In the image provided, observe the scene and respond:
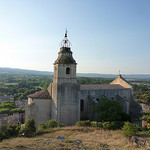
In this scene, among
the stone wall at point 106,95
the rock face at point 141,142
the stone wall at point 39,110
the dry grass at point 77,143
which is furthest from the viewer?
the stone wall at point 106,95

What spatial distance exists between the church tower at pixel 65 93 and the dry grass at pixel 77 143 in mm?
4666

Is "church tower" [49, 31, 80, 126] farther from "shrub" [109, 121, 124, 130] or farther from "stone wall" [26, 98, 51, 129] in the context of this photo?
"shrub" [109, 121, 124, 130]

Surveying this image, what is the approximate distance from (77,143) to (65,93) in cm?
1108

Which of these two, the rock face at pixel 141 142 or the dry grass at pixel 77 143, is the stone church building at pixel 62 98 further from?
the rock face at pixel 141 142

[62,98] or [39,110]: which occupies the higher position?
[62,98]

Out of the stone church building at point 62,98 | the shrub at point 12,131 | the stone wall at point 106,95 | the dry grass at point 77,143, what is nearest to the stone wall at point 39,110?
the stone church building at point 62,98

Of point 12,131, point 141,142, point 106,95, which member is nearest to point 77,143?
point 141,142

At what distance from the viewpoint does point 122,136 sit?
17.9 metres

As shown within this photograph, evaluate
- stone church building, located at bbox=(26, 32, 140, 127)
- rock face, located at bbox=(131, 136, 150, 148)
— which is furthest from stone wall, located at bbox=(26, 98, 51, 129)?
rock face, located at bbox=(131, 136, 150, 148)

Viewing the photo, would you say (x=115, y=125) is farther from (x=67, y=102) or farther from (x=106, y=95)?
(x=106, y=95)

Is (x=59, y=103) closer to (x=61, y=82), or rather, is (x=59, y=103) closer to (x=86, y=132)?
(x=61, y=82)

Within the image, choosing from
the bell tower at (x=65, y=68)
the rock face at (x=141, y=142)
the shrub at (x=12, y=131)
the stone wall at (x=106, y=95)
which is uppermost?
the bell tower at (x=65, y=68)

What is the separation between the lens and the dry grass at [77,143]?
14.0 m

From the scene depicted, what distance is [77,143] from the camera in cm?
1519
